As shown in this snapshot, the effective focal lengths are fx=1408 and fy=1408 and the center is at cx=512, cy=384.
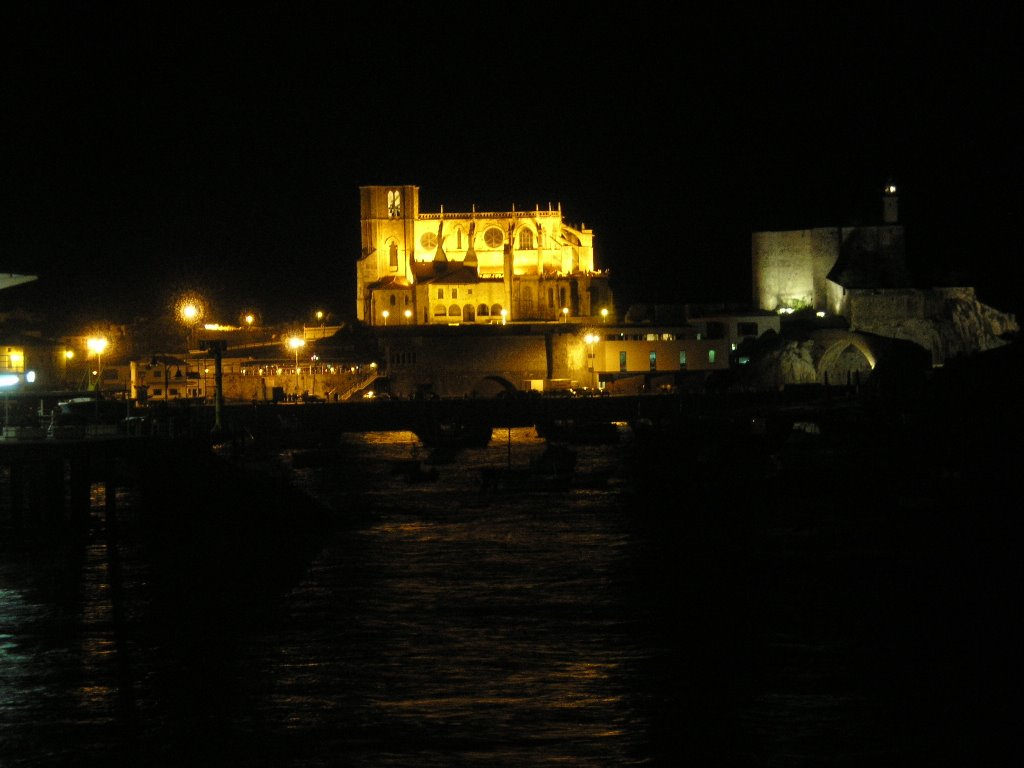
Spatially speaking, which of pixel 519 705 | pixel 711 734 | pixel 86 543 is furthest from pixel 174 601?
pixel 711 734

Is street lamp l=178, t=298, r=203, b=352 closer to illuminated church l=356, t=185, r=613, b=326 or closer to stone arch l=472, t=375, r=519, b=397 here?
illuminated church l=356, t=185, r=613, b=326

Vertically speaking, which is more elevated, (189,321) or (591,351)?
(189,321)

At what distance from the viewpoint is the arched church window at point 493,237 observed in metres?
88.2

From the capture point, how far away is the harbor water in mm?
15414

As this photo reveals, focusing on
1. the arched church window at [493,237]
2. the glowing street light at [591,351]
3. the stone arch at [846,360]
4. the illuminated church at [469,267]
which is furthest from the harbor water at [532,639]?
the arched church window at [493,237]

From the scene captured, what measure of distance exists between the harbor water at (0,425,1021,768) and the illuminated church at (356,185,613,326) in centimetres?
4724

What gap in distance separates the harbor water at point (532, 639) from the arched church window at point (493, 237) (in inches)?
2184

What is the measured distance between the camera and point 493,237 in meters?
88.4

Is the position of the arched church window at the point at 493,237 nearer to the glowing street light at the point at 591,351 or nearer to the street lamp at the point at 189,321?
the street lamp at the point at 189,321

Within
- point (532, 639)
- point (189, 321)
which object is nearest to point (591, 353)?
point (189, 321)

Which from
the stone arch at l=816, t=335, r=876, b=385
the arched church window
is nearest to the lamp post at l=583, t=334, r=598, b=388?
the stone arch at l=816, t=335, r=876, b=385

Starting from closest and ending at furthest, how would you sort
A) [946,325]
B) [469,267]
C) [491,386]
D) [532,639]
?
[532,639] < [946,325] < [491,386] < [469,267]

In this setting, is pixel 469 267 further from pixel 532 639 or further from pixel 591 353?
pixel 532 639

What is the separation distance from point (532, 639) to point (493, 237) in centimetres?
6983
